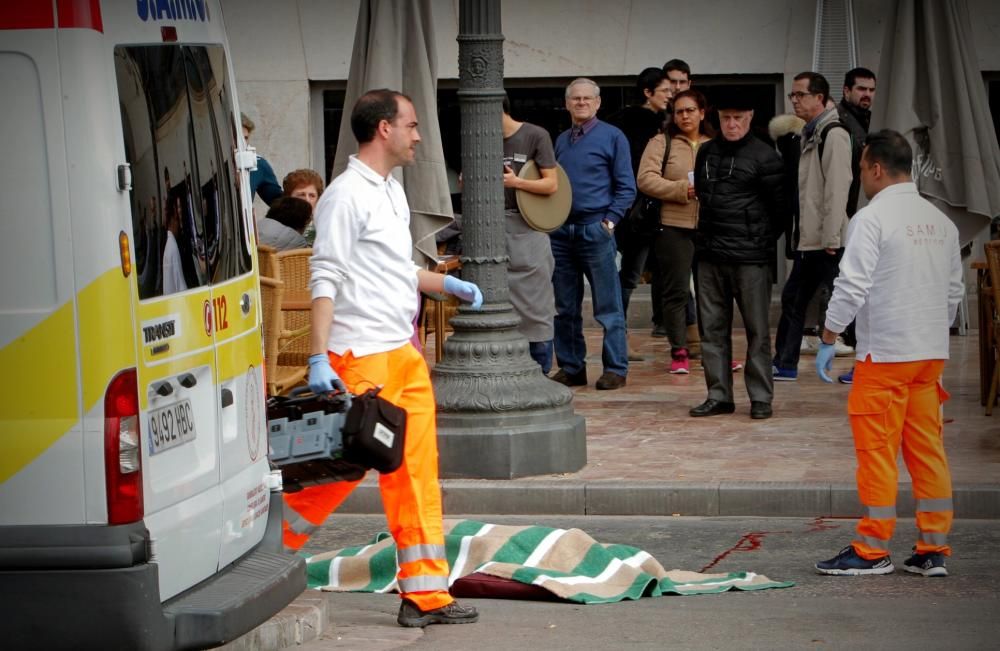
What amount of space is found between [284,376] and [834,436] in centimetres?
332

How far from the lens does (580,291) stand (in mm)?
11953

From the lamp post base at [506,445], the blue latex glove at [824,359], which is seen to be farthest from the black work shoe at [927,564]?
the lamp post base at [506,445]

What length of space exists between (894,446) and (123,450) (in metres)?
3.62

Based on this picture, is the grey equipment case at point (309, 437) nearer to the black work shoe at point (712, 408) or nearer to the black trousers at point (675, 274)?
the black work shoe at point (712, 408)

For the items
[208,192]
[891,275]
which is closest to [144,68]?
[208,192]

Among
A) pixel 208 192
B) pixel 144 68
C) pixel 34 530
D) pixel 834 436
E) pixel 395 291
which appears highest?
pixel 144 68

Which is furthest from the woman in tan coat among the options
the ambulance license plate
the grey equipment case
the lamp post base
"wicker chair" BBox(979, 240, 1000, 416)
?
the ambulance license plate

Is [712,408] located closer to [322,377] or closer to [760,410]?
[760,410]

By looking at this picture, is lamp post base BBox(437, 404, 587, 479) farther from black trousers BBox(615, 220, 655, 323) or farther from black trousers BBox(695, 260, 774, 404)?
black trousers BBox(615, 220, 655, 323)

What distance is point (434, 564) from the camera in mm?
6062

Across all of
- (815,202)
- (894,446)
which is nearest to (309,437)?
(894,446)

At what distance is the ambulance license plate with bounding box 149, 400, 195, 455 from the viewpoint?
4719 mm

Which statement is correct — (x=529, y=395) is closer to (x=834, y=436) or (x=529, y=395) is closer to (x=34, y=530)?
(x=834, y=436)

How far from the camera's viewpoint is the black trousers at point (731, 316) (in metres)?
10.3
